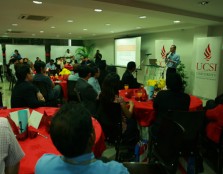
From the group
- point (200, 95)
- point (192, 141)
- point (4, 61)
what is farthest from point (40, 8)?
point (4, 61)

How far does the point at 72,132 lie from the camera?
82cm

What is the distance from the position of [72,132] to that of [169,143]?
117cm

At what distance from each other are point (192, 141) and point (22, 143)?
5.49 ft

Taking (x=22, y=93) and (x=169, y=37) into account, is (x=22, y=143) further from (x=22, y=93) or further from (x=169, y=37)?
(x=169, y=37)

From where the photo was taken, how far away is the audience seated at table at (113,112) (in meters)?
2.49

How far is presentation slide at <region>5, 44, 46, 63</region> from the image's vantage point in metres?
12.5

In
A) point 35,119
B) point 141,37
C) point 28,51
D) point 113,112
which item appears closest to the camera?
point 35,119

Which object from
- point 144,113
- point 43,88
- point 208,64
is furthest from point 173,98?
point 208,64

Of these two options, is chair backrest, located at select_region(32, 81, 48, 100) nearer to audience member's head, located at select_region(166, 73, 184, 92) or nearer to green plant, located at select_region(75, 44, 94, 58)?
audience member's head, located at select_region(166, 73, 184, 92)

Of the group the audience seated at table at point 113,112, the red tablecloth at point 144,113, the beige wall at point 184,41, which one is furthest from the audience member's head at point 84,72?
the beige wall at point 184,41

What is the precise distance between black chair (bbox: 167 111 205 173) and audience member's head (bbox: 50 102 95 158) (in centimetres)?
147

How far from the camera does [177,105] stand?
7.88ft

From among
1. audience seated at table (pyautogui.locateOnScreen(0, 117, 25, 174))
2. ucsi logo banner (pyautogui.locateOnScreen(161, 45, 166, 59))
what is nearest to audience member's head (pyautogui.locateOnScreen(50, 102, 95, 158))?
audience seated at table (pyautogui.locateOnScreen(0, 117, 25, 174))

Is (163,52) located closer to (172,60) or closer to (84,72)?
(172,60)
